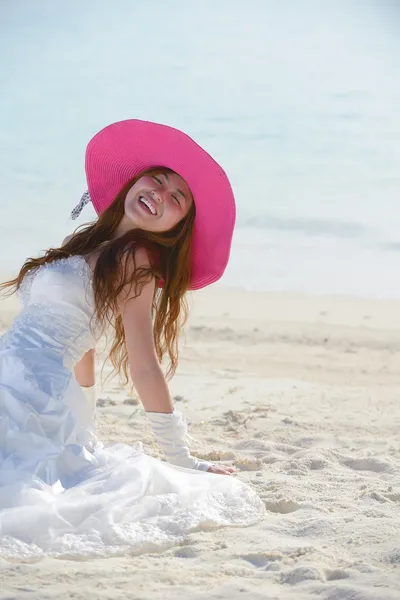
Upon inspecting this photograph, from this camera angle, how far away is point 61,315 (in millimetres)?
2867

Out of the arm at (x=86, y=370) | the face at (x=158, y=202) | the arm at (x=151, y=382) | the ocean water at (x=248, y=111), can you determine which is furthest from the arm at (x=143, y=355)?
the ocean water at (x=248, y=111)

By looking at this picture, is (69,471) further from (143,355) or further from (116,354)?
(116,354)

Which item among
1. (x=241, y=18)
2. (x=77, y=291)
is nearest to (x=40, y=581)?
(x=77, y=291)

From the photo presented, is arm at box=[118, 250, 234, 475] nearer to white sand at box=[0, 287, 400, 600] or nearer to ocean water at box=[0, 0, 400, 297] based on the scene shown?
white sand at box=[0, 287, 400, 600]

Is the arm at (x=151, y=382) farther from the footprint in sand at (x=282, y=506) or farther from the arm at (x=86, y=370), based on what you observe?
the arm at (x=86, y=370)

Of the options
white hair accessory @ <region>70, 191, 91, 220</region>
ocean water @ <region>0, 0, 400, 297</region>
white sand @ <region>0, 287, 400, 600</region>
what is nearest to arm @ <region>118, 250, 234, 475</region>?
white sand @ <region>0, 287, 400, 600</region>

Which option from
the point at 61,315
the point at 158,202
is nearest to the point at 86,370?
the point at 61,315

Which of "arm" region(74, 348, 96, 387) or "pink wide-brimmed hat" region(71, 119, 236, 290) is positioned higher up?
"pink wide-brimmed hat" region(71, 119, 236, 290)

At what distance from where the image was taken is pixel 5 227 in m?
10.6

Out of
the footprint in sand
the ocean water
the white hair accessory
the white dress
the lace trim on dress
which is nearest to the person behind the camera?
the white dress

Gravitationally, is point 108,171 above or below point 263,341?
above

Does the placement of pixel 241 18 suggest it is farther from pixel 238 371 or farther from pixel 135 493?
pixel 135 493

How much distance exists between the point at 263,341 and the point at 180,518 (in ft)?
13.3

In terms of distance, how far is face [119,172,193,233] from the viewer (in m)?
2.95
